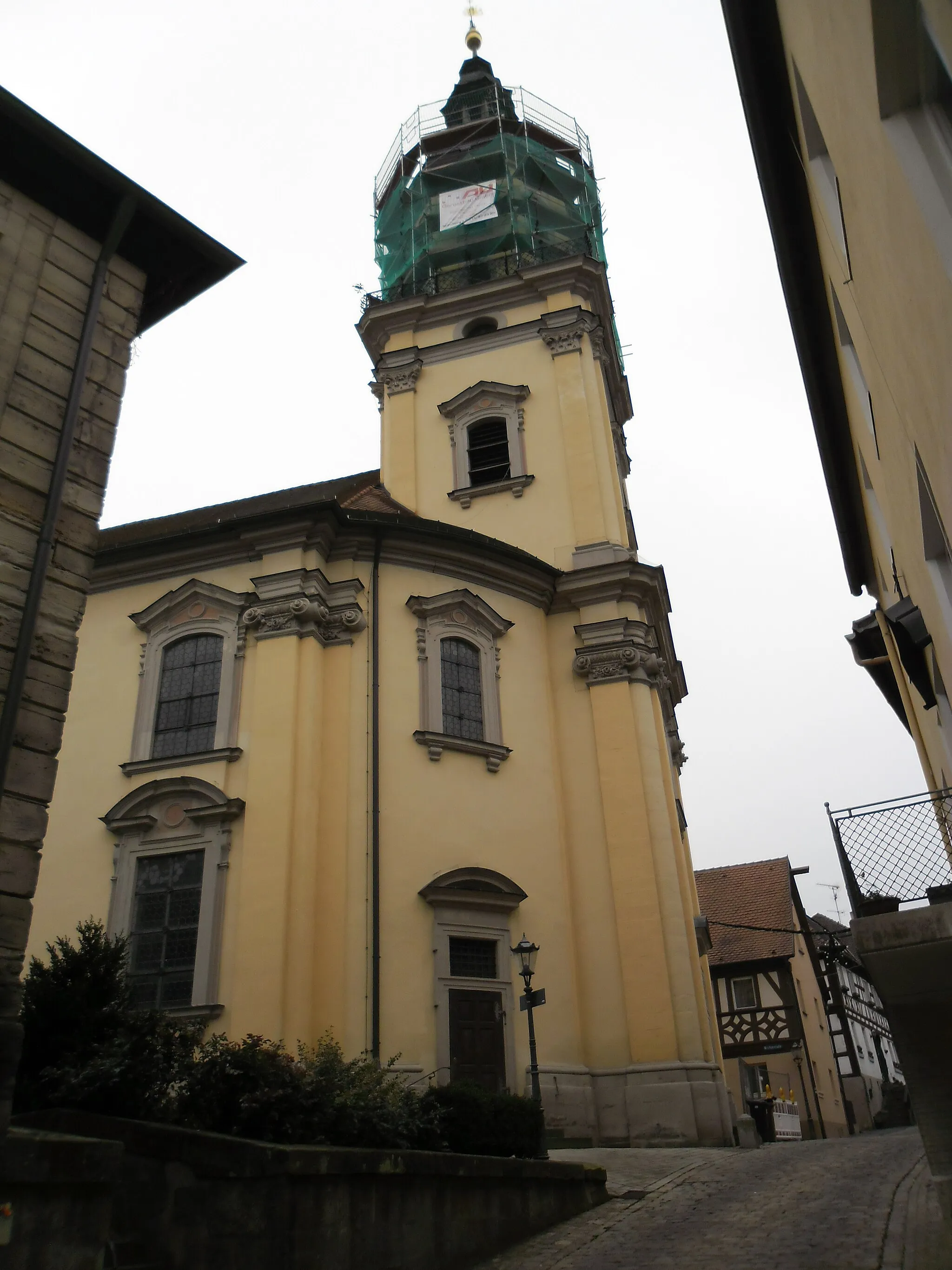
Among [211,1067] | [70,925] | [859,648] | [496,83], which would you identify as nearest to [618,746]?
[859,648]

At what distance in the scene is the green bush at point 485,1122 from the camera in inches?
408

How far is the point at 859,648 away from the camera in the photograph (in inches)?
586

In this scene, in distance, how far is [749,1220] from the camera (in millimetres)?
9773

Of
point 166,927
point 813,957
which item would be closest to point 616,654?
point 166,927

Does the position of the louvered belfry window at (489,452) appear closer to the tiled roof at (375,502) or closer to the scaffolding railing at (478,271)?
the tiled roof at (375,502)

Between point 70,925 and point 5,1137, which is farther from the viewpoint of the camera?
point 70,925

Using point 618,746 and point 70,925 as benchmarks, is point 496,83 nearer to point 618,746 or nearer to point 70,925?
point 618,746

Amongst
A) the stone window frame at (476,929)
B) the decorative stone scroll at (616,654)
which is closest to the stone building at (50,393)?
the stone window frame at (476,929)

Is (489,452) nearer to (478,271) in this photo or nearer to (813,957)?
(478,271)

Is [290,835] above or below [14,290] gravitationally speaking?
below

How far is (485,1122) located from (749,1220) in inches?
105

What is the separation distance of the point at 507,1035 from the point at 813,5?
1446 cm

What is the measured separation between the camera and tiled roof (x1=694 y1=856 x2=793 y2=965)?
30.7 m

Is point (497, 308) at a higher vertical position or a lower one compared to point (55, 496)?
higher
